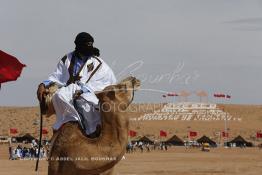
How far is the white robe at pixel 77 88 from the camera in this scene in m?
6.82

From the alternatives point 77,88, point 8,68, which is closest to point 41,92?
point 77,88

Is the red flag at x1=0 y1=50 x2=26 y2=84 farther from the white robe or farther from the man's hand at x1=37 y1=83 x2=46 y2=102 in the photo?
the man's hand at x1=37 y1=83 x2=46 y2=102

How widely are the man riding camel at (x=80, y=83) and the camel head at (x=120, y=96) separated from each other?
18 cm

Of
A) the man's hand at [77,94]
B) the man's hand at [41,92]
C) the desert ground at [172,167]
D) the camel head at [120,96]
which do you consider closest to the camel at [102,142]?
the camel head at [120,96]

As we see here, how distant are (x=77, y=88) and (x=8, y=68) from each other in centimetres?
145

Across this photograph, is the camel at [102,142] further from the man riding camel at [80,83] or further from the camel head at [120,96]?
the man riding camel at [80,83]

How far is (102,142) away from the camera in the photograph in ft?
21.9

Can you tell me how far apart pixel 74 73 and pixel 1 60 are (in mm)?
1326

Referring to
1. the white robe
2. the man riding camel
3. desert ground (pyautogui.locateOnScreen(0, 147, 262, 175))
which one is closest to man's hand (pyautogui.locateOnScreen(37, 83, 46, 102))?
the man riding camel

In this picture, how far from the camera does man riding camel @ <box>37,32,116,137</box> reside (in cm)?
685

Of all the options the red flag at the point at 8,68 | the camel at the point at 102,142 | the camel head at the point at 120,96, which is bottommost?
the camel at the point at 102,142

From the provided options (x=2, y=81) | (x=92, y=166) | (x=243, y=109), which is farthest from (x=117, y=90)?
(x=243, y=109)

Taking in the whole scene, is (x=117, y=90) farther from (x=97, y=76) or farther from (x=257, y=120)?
(x=257, y=120)

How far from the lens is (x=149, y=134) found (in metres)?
99.9
